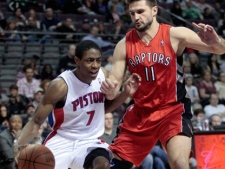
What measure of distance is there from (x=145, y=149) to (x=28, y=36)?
9095 mm

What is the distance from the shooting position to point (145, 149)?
655cm

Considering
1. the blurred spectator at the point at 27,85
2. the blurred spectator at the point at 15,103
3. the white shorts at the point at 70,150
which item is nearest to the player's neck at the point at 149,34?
the white shorts at the point at 70,150

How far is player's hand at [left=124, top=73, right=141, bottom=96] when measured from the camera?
618 cm

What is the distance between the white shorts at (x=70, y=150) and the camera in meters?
6.19

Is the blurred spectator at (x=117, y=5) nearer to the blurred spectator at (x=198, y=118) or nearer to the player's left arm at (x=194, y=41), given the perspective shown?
the blurred spectator at (x=198, y=118)

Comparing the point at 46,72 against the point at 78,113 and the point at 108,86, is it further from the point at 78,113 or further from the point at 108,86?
the point at 108,86

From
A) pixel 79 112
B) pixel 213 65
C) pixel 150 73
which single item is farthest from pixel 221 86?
pixel 79 112

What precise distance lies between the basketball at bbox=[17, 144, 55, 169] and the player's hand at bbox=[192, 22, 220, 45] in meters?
1.85

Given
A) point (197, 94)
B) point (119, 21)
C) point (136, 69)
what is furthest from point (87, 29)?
point (136, 69)

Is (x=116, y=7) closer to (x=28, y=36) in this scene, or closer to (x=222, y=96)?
(x=28, y=36)

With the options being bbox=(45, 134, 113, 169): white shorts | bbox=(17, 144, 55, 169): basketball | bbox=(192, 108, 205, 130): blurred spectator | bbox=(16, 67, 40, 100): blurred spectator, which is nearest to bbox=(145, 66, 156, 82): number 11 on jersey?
bbox=(45, 134, 113, 169): white shorts

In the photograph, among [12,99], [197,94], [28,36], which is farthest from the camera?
[28,36]

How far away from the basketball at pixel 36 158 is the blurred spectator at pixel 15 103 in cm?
562

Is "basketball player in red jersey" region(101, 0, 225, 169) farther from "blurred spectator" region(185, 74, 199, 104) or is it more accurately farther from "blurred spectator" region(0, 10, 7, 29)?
"blurred spectator" region(0, 10, 7, 29)
